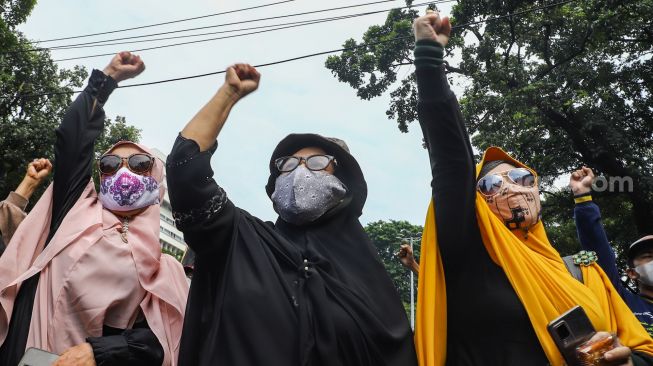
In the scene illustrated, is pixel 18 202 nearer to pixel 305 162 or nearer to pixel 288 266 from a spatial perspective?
pixel 305 162

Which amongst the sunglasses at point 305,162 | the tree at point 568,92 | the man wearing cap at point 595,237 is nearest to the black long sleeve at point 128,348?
the sunglasses at point 305,162

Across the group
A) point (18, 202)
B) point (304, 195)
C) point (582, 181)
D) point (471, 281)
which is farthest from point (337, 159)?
point (18, 202)

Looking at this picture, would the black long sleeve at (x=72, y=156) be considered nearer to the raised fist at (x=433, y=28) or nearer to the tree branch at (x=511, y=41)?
the raised fist at (x=433, y=28)

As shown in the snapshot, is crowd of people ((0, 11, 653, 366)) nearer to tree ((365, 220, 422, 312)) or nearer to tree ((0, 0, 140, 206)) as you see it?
tree ((0, 0, 140, 206))

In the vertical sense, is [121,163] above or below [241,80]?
above

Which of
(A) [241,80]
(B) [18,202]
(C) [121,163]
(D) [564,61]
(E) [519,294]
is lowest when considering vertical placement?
(E) [519,294]

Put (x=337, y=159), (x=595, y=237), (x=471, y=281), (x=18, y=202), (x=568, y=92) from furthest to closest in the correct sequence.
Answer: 1. (x=568, y=92)
2. (x=18, y=202)
3. (x=595, y=237)
4. (x=337, y=159)
5. (x=471, y=281)

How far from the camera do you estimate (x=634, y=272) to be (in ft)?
12.4

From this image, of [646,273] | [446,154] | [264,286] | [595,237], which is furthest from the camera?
[646,273]

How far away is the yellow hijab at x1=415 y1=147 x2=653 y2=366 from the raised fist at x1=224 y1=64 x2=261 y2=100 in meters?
0.84

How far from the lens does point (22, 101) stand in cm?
1233

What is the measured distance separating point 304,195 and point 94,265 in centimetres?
99

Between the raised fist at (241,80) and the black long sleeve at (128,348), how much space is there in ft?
3.89

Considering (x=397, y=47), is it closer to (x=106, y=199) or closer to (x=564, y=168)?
(x=564, y=168)
